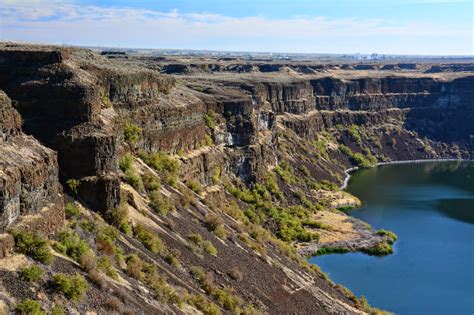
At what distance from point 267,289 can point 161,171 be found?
13.8 meters

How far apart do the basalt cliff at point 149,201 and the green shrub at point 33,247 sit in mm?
51

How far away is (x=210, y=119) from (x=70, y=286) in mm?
43326

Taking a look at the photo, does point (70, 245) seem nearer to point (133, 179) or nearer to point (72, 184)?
point (72, 184)

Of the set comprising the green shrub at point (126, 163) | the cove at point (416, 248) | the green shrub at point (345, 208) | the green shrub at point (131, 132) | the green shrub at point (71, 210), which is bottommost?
the cove at point (416, 248)

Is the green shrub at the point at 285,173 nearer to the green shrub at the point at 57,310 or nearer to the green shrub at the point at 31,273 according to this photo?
the green shrub at the point at 31,273

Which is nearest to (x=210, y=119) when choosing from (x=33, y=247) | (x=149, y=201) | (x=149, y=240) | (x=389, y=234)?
(x=389, y=234)

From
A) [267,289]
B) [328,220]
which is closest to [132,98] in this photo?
[267,289]

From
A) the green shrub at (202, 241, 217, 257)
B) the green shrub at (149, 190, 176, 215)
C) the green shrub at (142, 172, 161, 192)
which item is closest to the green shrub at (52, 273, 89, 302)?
the green shrub at (202, 241, 217, 257)

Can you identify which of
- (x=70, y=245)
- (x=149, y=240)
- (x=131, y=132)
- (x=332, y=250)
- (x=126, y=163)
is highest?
(x=131, y=132)

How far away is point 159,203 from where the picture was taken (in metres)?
36.5

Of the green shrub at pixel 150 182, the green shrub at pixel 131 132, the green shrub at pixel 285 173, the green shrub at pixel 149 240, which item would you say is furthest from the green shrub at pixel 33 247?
the green shrub at pixel 285 173

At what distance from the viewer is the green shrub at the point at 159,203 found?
3616cm

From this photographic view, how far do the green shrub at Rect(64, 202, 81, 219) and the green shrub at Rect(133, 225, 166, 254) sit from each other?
418 cm

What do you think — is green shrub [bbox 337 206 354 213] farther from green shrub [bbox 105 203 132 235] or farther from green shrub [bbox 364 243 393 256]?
green shrub [bbox 105 203 132 235]
